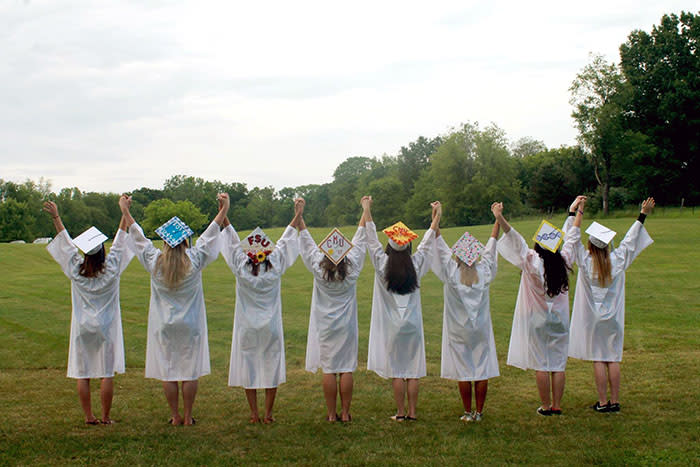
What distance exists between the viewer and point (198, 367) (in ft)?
26.6

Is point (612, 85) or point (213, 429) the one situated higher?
point (612, 85)

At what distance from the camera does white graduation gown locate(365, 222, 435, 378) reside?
27.1 feet

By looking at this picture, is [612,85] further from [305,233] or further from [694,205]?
[305,233]

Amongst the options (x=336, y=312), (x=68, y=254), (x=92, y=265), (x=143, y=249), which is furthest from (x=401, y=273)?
(x=68, y=254)

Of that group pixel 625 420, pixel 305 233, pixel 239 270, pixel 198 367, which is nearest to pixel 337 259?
pixel 305 233

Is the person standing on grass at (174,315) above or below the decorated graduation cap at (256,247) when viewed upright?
below

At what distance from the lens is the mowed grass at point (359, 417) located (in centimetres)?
679

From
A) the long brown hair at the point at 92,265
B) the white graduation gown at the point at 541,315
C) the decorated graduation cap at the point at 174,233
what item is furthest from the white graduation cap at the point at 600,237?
the long brown hair at the point at 92,265

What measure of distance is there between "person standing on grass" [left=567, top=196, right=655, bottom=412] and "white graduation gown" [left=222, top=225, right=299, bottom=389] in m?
4.37

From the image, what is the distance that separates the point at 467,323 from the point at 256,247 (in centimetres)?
316

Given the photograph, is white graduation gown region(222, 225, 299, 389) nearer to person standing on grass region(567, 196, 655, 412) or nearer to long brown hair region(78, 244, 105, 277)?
long brown hair region(78, 244, 105, 277)

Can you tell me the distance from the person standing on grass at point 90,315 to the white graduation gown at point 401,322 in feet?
11.7

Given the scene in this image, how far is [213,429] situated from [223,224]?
2.83 metres

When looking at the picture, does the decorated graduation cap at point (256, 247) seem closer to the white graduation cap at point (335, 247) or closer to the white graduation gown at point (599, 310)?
the white graduation cap at point (335, 247)
